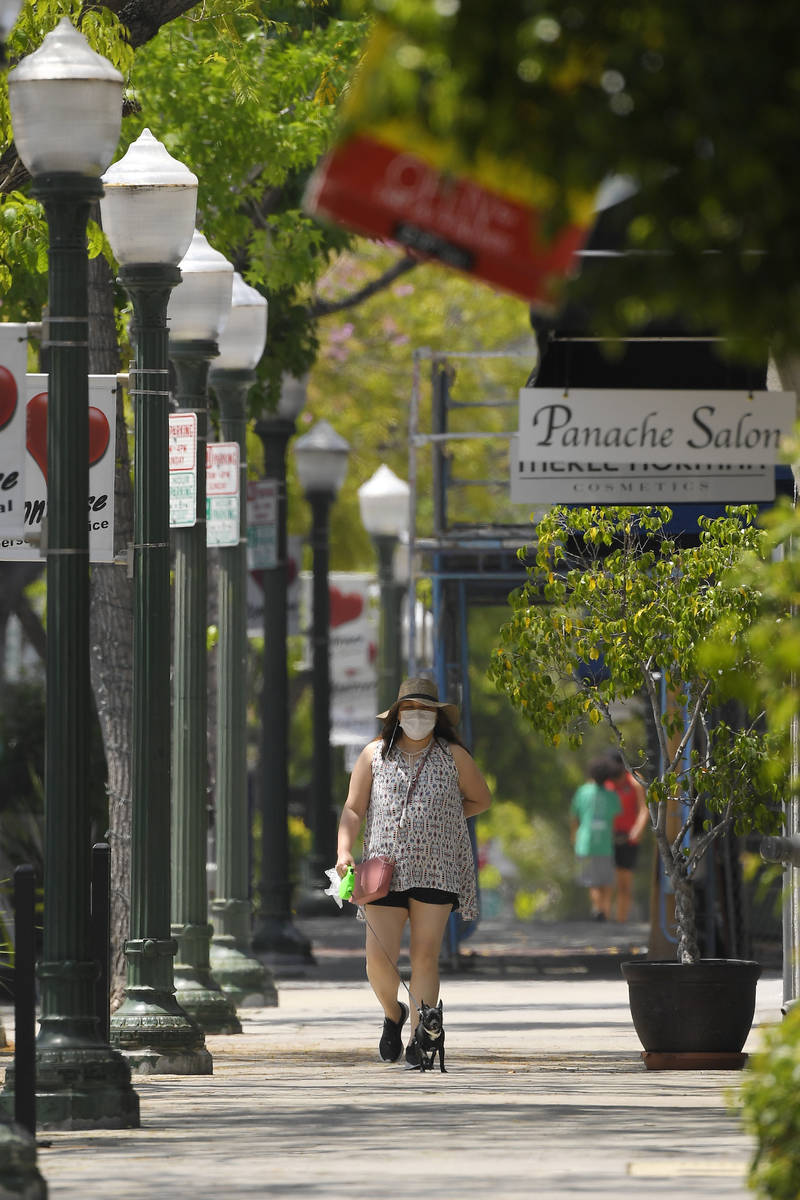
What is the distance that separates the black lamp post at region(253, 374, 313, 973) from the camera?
21.3 meters

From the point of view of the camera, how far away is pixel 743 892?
1894cm

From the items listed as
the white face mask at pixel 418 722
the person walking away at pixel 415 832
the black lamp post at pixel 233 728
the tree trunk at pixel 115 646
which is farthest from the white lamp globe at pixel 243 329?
the white face mask at pixel 418 722

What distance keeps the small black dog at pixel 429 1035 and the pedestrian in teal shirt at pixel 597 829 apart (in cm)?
1499

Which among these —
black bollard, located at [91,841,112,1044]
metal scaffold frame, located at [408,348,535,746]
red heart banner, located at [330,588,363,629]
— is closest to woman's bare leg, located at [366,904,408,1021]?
black bollard, located at [91,841,112,1044]

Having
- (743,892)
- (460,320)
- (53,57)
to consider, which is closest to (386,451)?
(460,320)

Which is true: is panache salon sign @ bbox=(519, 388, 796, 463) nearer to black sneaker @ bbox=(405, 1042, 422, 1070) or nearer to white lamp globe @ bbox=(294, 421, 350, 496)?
black sneaker @ bbox=(405, 1042, 422, 1070)

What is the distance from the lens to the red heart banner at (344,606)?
36.5m

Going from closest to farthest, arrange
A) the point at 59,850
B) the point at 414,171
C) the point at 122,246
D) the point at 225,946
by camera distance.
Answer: the point at 414,171 → the point at 59,850 → the point at 122,246 → the point at 225,946

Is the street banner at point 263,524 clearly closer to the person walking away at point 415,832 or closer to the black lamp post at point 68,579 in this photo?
the person walking away at point 415,832

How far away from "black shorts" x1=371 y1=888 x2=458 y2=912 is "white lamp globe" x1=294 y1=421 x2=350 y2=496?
45.8ft

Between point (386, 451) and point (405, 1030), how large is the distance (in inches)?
928

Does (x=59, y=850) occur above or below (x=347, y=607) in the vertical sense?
below

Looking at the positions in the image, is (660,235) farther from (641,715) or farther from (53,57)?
(641,715)

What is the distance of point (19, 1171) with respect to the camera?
7641 millimetres
